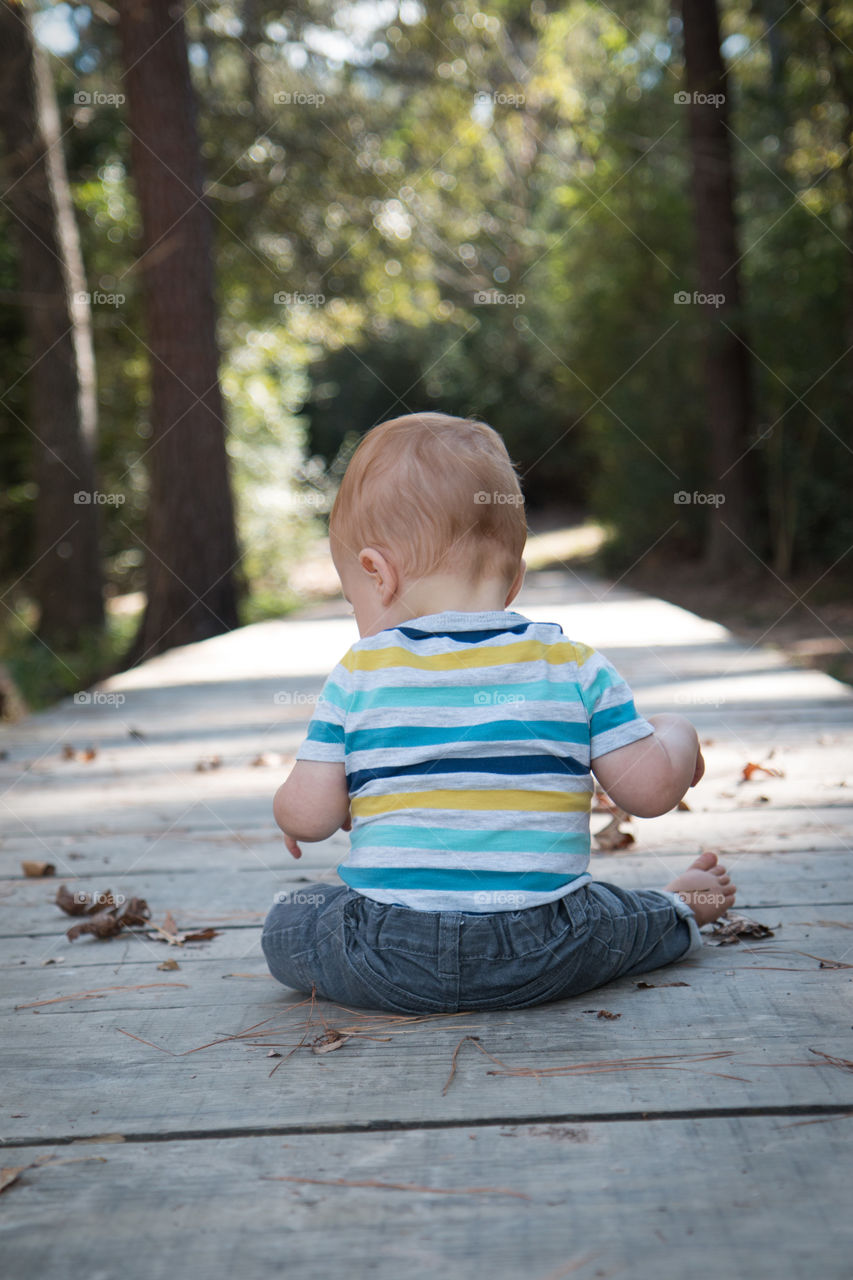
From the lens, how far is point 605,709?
4.99ft

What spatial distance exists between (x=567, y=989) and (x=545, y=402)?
64.6ft

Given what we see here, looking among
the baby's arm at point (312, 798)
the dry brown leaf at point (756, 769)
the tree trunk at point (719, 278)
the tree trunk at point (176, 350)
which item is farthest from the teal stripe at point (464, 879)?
the tree trunk at point (719, 278)

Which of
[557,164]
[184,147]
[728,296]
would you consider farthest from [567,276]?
[184,147]

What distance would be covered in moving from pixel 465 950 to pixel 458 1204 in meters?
0.47

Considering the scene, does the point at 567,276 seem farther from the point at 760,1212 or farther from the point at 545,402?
the point at 760,1212

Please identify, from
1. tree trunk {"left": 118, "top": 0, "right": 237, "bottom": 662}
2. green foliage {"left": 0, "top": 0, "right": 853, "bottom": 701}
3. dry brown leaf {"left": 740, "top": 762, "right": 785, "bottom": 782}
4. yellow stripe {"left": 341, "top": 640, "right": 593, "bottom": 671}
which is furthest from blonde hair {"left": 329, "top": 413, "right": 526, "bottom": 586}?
green foliage {"left": 0, "top": 0, "right": 853, "bottom": 701}

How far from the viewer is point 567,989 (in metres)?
1.48

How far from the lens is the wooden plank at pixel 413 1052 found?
3.85 ft

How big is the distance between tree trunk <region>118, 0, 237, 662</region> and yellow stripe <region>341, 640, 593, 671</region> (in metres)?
5.55

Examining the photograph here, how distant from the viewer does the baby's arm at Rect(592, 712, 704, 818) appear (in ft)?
4.92

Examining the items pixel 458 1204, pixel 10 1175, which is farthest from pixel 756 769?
pixel 10 1175

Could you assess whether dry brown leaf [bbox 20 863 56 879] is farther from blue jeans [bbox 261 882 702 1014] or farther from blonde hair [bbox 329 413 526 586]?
blonde hair [bbox 329 413 526 586]

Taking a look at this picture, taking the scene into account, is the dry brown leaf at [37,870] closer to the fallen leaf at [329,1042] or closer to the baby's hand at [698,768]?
the fallen leaf at [329,1042]

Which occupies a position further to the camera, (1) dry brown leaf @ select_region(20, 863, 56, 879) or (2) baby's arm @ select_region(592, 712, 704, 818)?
(1) dry brown leaf @ select_region(20, 863, 56, 879)
